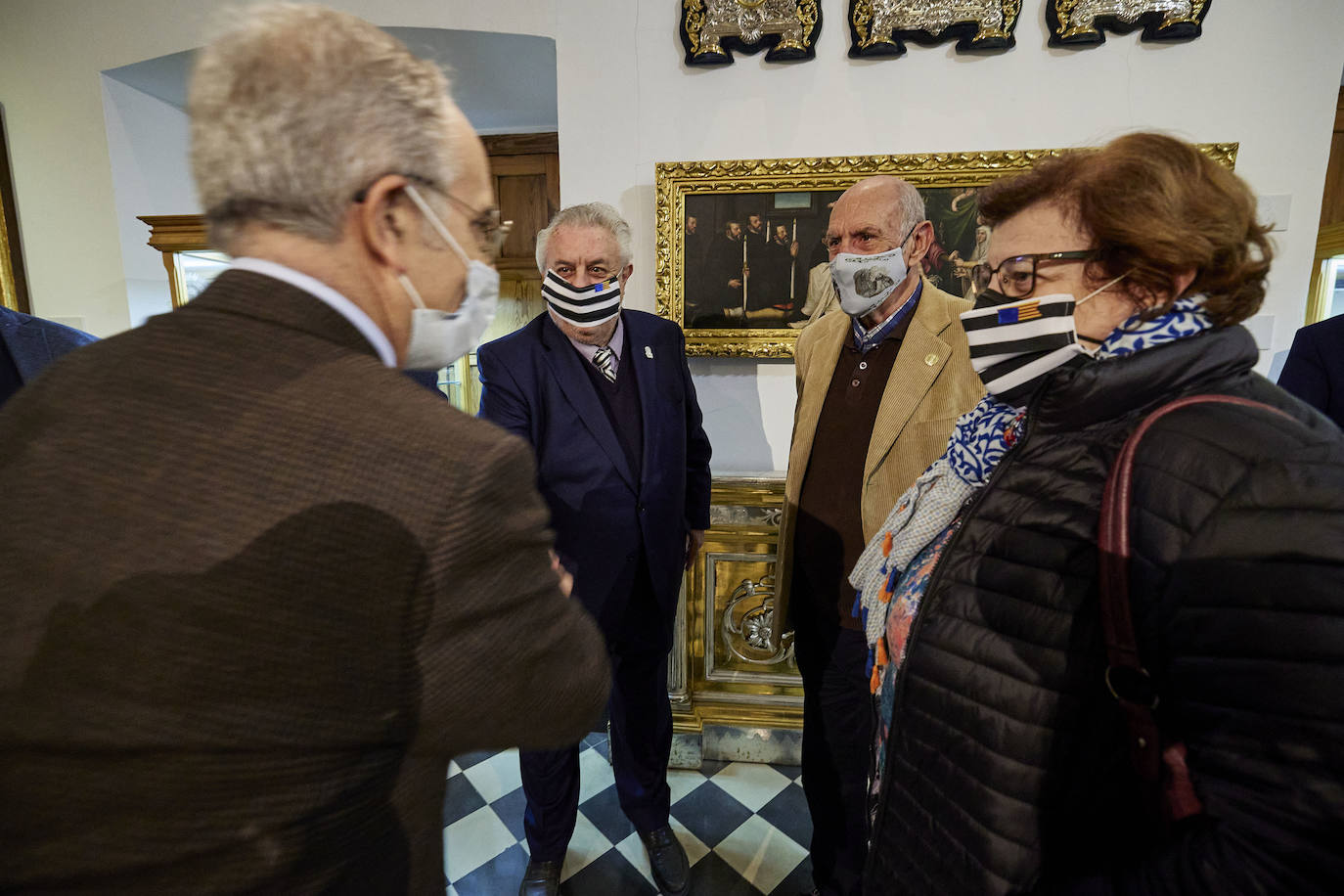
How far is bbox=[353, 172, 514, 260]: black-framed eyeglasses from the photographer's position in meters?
0.62

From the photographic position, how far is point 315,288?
572 mm

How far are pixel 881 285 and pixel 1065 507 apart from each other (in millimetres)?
1081

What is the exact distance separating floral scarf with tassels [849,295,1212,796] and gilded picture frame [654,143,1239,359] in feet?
5.06

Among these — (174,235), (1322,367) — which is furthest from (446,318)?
(174,235)

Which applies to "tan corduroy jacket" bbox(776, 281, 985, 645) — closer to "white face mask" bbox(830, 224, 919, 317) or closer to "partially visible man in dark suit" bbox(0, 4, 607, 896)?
"white face mask" bbox(830, 224, 919, 317)

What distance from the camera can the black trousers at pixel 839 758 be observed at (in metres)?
1.72

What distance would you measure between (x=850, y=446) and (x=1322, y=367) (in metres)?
1.68

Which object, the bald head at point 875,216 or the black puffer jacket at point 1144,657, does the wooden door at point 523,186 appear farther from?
the black puffer jacket at point 1144,657

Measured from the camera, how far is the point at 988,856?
2.64ft

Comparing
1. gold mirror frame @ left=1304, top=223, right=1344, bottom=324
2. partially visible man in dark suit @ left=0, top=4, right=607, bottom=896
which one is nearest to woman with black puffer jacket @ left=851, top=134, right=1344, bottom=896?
partially visible man in dark suit @ left=0, top=4, right=607, bottom=896

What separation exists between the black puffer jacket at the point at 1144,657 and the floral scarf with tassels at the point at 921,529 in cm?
10

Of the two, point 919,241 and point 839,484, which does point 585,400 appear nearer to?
point 839,484

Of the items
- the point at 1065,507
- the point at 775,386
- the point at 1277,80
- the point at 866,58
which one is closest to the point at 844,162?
the point at 866,58

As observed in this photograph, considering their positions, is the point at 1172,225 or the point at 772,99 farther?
the point at 772,99
